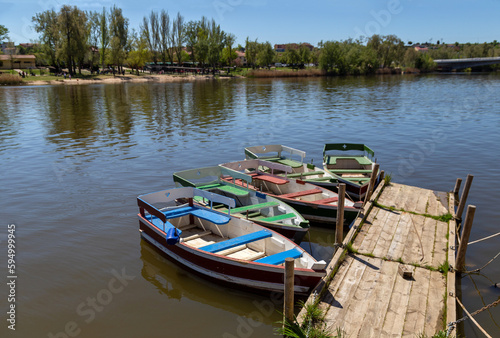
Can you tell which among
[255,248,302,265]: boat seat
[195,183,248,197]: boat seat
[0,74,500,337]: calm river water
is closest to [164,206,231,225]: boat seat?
[0,74,500,337]: calm river water

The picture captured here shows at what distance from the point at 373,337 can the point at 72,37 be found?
99.9 metres

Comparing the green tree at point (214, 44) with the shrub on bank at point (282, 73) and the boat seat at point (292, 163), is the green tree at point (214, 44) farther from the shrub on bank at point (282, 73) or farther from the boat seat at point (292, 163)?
the boat seat at point (292, 163)

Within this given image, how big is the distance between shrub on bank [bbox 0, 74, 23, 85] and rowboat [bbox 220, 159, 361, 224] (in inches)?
3286

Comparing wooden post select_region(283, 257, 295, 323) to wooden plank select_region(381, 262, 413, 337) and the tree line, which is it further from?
the tree line

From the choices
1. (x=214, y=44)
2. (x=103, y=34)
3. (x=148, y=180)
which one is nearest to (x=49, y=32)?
(x=103, y=34)

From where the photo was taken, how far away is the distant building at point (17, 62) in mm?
105900

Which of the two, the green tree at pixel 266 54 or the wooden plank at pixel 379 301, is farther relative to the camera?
the green tree at pixel 266 54

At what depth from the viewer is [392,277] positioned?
1019 centimetres

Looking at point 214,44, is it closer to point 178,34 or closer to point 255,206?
point 178,34

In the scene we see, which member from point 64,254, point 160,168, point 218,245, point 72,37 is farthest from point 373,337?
point 72,37

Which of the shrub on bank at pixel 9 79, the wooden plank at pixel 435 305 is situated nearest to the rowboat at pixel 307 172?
the wooden plank at pixel 435 305

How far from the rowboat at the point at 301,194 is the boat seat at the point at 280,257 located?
442 cm

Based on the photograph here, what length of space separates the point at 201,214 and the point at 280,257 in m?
3.73

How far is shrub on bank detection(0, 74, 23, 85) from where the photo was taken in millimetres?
80925
